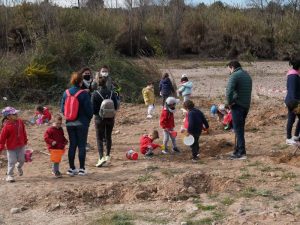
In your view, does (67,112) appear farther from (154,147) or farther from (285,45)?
(285,45)

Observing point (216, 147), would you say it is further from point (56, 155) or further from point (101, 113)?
point (56, 155)

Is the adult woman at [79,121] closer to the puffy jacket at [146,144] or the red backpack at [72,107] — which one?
the red backpack at [72,107]

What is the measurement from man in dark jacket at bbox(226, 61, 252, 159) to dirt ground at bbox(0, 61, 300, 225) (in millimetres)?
352

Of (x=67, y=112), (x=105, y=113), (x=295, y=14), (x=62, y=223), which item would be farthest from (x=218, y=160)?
(x=295, y=14)

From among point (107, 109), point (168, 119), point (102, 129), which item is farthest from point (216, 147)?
point (107, 109)

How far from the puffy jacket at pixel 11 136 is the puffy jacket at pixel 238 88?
12.6 ft

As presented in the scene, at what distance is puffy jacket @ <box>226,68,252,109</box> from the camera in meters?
9.92

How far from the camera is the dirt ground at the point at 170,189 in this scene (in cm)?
701

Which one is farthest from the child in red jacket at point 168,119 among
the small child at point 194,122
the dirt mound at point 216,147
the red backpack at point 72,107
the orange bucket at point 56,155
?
the orange bucket at point 56,155

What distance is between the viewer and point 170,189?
26.3 ft

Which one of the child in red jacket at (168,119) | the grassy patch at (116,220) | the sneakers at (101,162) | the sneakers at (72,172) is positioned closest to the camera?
the grassy patch at (116,220)

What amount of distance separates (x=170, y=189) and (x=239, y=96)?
2.83 meters

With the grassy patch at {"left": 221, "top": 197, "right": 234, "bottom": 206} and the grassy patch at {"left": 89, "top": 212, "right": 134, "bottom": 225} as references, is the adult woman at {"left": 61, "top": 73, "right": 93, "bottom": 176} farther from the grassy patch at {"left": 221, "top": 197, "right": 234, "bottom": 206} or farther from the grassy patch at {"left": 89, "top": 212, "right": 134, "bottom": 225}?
the grassy patch at {"left": 221, "top": 197, "right": 234, "bottom": 206}

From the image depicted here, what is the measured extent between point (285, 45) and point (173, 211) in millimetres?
36775
